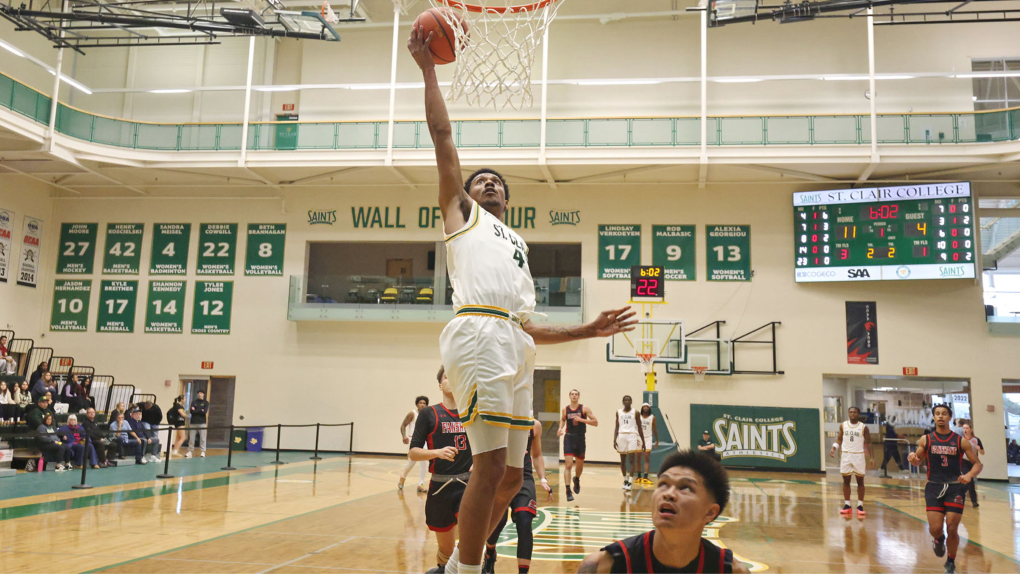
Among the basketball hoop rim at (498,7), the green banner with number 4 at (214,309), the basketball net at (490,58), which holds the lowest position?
the green banner with number 4 at (214,309)

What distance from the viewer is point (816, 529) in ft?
32.6

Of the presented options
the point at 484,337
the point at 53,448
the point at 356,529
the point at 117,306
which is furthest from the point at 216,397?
the point at 484,337

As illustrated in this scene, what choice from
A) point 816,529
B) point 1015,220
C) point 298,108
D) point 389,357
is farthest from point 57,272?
point 1015,220

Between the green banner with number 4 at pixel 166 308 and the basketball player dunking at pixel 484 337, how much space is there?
21264 millimetres

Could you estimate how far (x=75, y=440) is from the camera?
1541 cm

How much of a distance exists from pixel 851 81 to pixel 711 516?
69.3 feet

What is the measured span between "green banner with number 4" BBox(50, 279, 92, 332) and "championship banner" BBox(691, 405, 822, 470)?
732 inches

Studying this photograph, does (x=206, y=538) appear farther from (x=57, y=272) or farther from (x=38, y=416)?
(x=57, y=272)

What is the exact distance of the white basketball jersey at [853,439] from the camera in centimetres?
1168

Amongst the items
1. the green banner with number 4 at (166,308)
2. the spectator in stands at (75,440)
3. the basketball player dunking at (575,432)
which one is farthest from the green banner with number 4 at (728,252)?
the green banner with number 4 at (166,308)

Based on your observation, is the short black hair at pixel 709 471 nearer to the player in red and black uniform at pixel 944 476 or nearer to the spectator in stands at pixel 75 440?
the player in red and black uniform at pixel 944 476

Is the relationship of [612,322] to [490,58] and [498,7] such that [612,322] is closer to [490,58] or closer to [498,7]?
[490,58]

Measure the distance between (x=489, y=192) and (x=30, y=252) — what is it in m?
23.5

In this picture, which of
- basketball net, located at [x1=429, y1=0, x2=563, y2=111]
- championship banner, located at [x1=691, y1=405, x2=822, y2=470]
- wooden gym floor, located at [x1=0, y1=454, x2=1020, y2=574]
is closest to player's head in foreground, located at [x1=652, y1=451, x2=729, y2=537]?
basketball net, located at [x1=429, y1=0, x2=563, y2=111]
